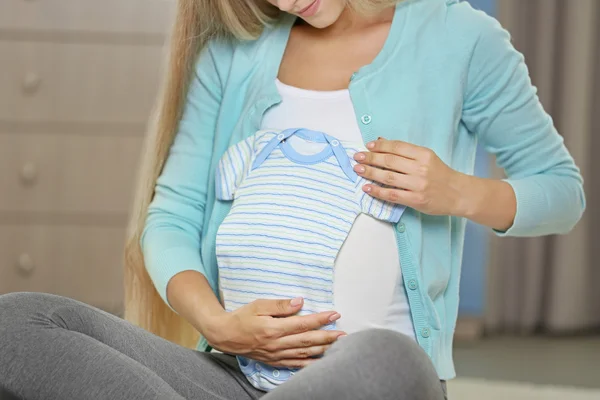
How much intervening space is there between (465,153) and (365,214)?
200 millimetres

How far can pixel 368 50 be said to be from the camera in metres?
1.20

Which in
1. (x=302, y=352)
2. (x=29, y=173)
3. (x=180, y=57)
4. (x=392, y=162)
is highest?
(x=180, y=57)

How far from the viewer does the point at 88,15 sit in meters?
2.66

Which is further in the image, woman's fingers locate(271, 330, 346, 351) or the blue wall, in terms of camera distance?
the blue wall

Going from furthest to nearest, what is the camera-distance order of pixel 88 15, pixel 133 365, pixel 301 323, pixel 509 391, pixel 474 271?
pixel 474 271
pixel 88 15
pixel 509 391
pixel 301 323
pixel 133 365

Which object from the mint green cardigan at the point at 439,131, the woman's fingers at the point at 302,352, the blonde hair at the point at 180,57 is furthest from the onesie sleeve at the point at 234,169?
the woman's fingers at the point at 302,352

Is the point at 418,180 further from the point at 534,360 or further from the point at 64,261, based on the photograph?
the point at 64,261

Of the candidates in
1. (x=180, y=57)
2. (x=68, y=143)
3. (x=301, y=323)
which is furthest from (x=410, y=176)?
(x=68, y=143)

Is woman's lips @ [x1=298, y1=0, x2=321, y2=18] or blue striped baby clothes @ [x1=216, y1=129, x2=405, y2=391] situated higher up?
woman's lips @ [x1=298, y1=0, x2=321, y2=18]

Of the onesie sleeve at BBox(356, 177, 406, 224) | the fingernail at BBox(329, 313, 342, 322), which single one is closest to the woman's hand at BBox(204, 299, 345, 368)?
the fingernail at BBox(329, 313, 342, 322)

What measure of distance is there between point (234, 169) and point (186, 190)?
11 cm

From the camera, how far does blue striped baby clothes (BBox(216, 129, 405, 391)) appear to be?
42.1 inches

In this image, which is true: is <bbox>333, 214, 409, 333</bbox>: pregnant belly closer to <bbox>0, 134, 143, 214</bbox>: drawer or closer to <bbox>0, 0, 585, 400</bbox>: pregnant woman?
<bbox>0, 0, 585, 400</bbox>: pregnant woman

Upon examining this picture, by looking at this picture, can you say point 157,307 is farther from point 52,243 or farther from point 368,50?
point 52,243
